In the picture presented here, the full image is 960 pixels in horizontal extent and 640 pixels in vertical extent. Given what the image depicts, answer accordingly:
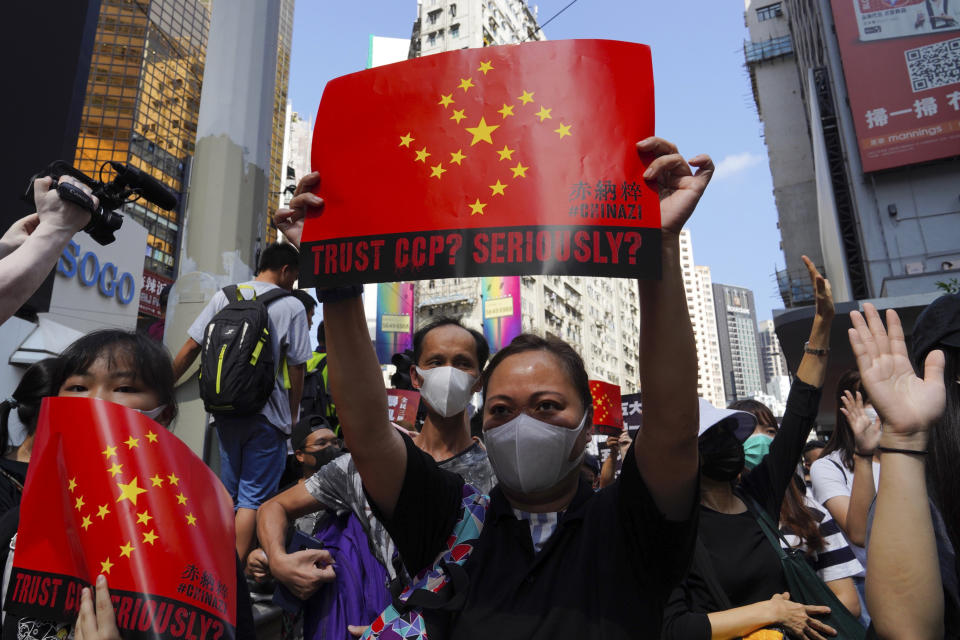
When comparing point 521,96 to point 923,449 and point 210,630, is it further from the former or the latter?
point 210,630

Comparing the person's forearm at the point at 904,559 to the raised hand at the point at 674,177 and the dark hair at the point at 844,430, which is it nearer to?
the raised hand at the point at 674,177

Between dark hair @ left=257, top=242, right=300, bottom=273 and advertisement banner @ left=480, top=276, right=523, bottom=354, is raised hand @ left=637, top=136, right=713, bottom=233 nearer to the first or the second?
dark hair @ left=257, top=242, right=300, bottom=273

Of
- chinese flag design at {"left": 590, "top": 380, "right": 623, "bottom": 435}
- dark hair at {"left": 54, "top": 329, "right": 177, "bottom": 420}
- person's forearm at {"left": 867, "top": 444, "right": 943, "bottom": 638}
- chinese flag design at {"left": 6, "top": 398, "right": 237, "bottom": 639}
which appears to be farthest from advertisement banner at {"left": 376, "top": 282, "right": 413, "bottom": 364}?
person's forearm at {"left": 867, "top": 444, "right": 943, "bottom": 638}

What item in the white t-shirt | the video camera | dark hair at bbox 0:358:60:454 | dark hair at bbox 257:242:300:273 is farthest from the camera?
dark hair at bbox 257:242:300:273

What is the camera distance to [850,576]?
9.00ft

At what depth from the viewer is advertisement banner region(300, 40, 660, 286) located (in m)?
1.42

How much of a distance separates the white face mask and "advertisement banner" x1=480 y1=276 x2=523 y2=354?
32.4 m

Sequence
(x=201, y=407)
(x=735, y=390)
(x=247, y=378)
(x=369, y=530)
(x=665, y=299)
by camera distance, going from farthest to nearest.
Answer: (x=735, y=390) → (x=201, y=407) → (x=247, y=378) → (x=369, y=530) → (x=665, y=299)

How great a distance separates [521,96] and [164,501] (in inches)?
49.4

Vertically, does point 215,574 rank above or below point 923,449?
below

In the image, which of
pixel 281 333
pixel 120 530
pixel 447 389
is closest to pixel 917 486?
pixel 447 389

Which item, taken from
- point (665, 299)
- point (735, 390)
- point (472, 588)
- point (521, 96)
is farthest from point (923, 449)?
point (735, 390)

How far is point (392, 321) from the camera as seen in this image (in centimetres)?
3238

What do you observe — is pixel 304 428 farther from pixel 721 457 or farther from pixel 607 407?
pixel 607 407
